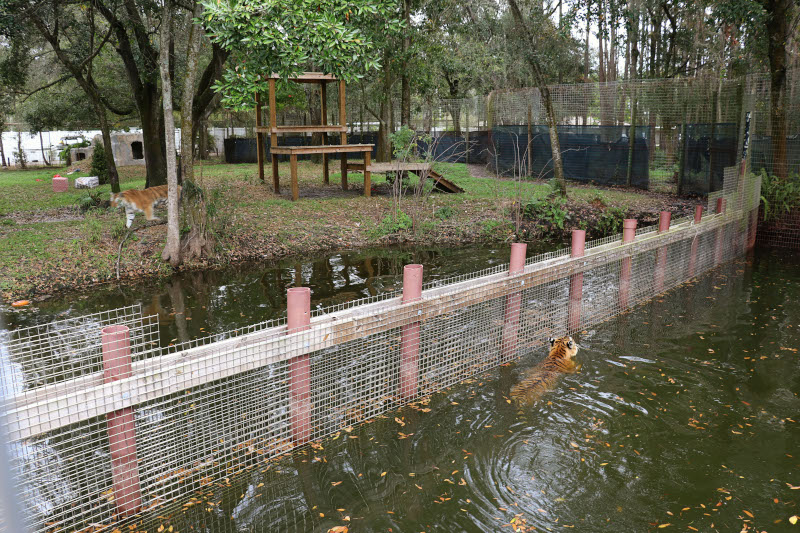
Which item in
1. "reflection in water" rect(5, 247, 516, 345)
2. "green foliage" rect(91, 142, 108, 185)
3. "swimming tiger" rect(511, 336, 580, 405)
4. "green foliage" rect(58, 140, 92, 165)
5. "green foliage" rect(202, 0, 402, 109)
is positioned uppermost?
"green foliage" rect(202, 0, 402, 109)

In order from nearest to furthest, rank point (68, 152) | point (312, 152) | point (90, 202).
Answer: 1. point (90, 202)
2. point (312, 152)
3. point (68, 152)

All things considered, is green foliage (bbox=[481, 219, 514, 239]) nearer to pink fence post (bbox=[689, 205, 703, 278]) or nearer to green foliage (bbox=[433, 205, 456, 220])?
green foliage (bbox=[433, 205, 456, 220])

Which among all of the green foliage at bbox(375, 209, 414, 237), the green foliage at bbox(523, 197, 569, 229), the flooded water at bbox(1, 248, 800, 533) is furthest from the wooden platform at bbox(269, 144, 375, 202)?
the flooded water at bbox(1, 248, 800, 533)

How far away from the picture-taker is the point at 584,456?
4848 millimetres

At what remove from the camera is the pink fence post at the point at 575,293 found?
7023 millimetres

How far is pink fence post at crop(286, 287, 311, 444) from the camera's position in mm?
4559

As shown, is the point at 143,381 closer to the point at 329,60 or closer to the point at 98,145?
the point at 329,60

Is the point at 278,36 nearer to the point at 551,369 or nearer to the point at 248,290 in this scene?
the point at 248,290

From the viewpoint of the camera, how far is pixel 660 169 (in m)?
18.2

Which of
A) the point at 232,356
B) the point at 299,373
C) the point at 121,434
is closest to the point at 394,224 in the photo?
the point at 299,373

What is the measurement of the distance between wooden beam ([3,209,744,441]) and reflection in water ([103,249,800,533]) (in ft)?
2.81

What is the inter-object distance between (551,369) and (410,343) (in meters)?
1.66

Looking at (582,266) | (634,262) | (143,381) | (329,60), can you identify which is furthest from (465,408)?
(329,60)

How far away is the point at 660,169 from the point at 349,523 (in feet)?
55.1
